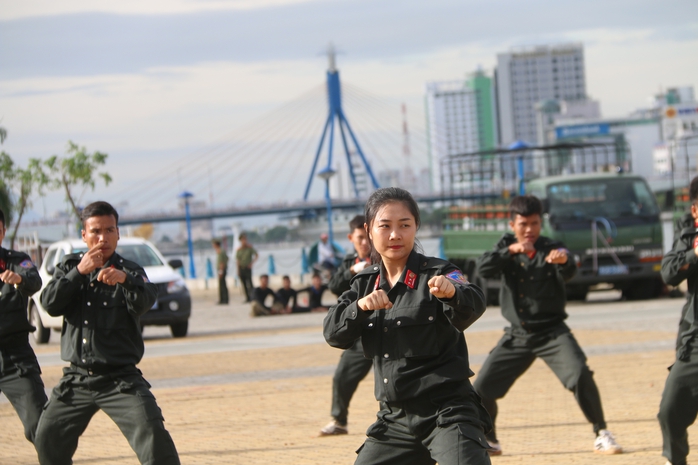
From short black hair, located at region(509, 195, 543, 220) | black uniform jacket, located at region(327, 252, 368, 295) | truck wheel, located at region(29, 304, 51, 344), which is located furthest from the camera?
truck wheel, located at region(29, 304, 51, 344)

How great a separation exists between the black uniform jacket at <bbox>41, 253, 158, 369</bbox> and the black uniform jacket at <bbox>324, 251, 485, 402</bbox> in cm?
142

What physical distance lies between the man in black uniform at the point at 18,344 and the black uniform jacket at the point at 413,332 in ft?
7.77

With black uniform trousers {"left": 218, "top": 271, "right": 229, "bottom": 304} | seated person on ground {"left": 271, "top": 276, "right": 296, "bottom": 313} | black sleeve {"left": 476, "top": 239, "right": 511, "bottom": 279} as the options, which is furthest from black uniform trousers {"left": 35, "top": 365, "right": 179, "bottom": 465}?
black uniform trousers {"left": 218, "top": 271, "right": 229, "bottom": 304}

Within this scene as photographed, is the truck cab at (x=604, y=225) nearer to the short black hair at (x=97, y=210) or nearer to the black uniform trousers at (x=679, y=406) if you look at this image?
the black uniform trousers at (x=679, y=406)

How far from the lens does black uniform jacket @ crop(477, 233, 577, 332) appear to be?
21.8ft

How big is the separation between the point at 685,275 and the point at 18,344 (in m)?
3.94

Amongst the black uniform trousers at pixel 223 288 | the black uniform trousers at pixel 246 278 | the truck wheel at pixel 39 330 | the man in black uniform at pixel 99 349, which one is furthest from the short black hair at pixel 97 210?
the black uniform trousers at pixel 223 288

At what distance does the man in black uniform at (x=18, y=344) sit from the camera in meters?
5.65

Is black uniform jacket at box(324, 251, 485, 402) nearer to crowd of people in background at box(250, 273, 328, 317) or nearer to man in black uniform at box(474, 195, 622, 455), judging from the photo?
man in black uniform at box(474, 195, 622, 455)

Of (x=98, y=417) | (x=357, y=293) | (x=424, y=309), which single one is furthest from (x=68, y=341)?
(x=98, y=417)

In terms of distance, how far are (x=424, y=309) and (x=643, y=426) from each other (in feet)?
13.0

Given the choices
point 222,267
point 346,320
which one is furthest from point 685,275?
point 222,267

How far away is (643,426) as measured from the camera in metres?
7.32

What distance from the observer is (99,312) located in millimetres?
5176
